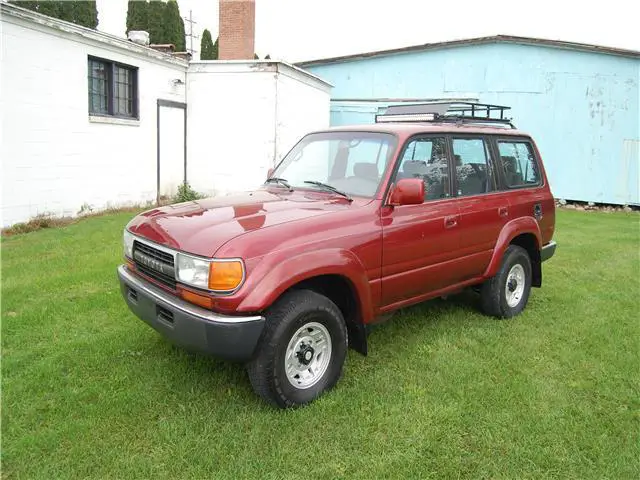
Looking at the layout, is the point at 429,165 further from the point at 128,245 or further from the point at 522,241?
the point at 128,245

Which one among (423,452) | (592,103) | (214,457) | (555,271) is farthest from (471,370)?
(592,103)

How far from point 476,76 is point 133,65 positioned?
1052 cm

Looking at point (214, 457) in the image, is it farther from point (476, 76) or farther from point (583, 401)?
point (476, 76)

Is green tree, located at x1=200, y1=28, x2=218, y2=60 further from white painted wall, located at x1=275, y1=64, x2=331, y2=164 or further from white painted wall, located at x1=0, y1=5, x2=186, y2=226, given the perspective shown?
white painted wall, located at x1=0, y1=5, x2=186, y2=226

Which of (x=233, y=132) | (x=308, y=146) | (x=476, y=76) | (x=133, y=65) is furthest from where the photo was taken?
(x=476, y=76)

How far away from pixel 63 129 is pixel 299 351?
8877 millimetres

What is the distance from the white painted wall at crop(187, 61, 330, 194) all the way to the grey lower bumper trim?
9.94 meters

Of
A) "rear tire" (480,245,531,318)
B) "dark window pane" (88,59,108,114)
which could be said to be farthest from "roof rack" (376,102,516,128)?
"dark window pane" (88,59,108,114)

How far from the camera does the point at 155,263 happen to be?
12.0 feet

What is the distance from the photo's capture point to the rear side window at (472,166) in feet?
16.0

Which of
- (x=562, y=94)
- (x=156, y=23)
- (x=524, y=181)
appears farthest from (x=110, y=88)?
(x=156, y=23)

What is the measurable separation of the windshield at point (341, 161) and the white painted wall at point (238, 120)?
8.64 m

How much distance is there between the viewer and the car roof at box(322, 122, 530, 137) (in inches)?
177

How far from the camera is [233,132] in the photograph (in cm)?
1378
